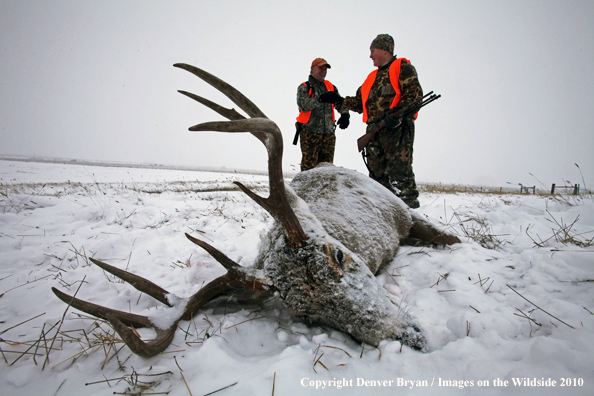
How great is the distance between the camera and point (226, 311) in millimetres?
1677

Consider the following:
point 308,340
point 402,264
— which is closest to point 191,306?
point 308,340

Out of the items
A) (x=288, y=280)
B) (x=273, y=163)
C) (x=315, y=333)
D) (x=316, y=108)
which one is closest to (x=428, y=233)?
(x=315, y=333)

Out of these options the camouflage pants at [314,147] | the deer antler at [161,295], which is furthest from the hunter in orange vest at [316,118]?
the deer antler at [161,295]

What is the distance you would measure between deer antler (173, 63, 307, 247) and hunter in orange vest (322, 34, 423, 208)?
137 inches

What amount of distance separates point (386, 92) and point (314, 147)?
75.8 inches

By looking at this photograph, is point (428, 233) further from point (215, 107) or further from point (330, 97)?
point (330, 97)

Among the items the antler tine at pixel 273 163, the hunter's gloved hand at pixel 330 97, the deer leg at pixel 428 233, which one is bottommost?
the deer leg at pixel 428 233

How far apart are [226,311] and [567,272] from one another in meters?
2.55

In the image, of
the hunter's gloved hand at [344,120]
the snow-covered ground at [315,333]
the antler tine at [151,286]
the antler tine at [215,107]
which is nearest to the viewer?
the snow-covered ground at [315,333]

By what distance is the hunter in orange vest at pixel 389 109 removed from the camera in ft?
13.7

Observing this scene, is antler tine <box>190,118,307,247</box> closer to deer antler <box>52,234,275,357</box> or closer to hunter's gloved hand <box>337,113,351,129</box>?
deer antler <box>52,234,275,357</box>

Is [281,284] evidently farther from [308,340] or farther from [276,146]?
[276,146]

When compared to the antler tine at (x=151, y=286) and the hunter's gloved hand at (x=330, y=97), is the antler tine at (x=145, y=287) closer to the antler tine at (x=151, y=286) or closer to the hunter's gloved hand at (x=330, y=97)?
the antler tine at (x=151, y=286)

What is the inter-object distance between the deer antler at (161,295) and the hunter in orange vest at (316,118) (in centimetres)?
439
